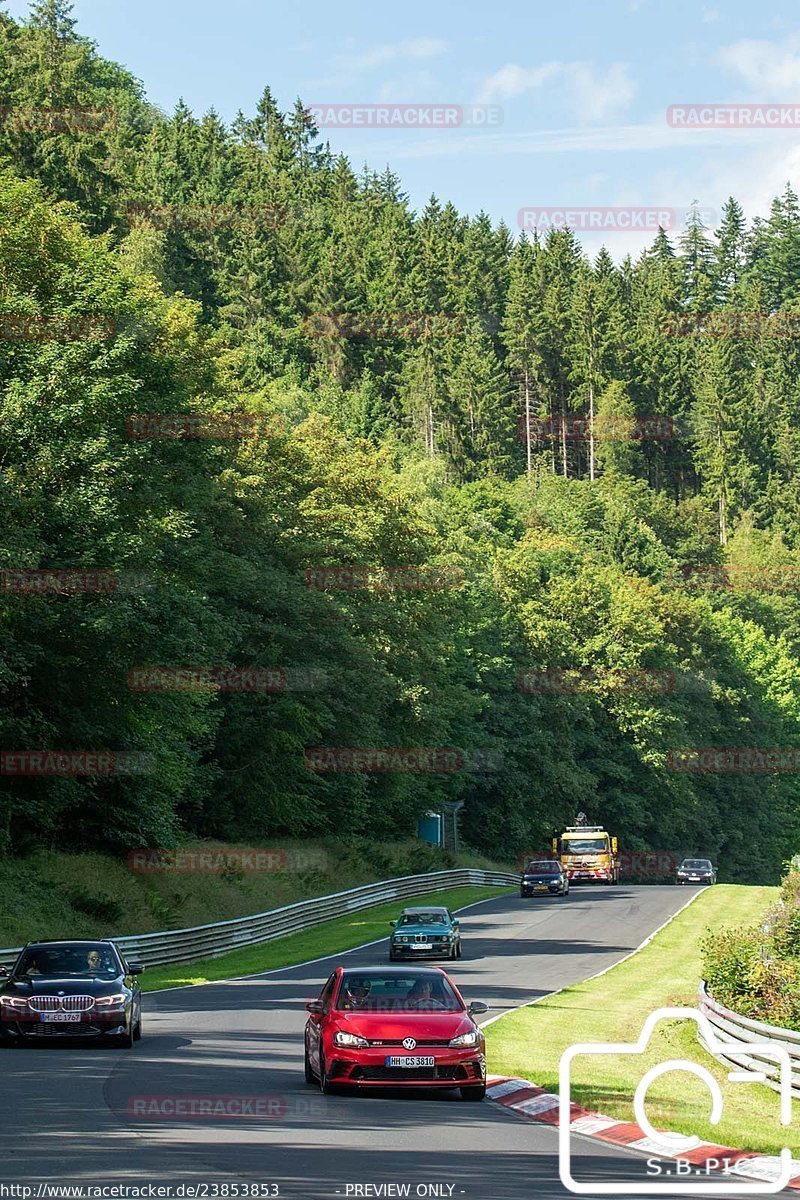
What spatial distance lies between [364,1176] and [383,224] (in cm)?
16593

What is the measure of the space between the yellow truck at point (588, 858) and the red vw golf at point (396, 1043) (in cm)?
6234

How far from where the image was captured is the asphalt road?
1124 centimetres

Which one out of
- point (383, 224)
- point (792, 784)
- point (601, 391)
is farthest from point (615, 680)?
point (383, 224)

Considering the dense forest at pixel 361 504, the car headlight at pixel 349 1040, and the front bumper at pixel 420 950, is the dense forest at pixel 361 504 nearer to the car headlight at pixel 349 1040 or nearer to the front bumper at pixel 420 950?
the front bumper at pixel 420 950

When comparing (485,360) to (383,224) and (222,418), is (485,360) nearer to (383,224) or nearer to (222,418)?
(383,224)

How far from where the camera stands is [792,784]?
4961 inches
